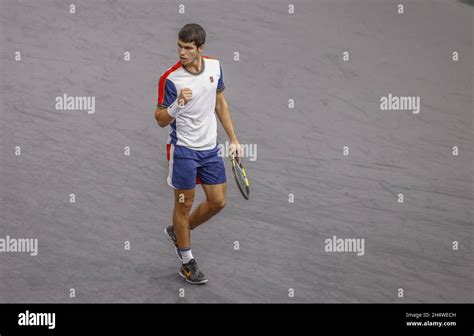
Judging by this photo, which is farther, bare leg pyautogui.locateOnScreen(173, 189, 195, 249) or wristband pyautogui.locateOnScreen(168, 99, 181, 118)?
bare leg pyautogui.locateOnScreen(173, 189, 195, 249)

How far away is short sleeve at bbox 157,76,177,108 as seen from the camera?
953 cm

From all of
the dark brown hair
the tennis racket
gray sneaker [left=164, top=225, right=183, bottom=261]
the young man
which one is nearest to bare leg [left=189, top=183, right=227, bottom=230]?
the young man

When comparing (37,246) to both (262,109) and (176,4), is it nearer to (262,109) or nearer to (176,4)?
(262,109)

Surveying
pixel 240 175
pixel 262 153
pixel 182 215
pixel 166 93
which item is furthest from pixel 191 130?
pixel 262 153

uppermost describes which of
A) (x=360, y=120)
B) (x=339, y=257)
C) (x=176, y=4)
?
(x=176, y=4)

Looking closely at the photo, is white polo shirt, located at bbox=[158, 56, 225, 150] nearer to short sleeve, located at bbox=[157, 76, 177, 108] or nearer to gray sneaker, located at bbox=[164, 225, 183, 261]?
short sleeve, located at bbox=[157, 76, 177, 108]

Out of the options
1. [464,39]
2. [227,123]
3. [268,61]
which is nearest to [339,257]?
[227,123]

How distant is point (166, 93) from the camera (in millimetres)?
9547

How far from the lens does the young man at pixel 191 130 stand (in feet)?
31.0

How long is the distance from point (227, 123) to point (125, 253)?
1803mm

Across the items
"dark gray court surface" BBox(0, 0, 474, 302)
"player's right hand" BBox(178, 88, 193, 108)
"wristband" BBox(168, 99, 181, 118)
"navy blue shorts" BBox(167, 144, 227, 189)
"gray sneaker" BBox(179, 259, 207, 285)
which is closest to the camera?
"player's right hand" BBox(178, 88, 193, 108)

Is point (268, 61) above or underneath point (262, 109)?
above

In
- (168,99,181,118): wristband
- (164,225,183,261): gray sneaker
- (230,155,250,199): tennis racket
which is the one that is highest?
(168,99,181,118): wristband

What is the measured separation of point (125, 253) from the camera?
416 inches
